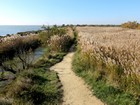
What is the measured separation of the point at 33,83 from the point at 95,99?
398 cm

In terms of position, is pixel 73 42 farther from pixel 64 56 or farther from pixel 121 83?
pixel 121 83

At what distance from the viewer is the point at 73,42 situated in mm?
33031

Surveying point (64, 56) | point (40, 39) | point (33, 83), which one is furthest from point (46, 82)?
point (40, 39)

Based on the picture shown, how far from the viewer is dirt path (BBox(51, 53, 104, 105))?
467 inches

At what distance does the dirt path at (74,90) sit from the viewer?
38.9 feet

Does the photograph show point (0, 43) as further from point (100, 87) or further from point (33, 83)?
point (100, 87)

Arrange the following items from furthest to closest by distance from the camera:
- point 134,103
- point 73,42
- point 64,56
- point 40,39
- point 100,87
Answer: point 40,39 → point 73,42 → point 64,56 → point 100,87 → point 134,103

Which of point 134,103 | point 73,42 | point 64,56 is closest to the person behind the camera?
point 134,103

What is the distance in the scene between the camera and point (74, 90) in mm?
13391

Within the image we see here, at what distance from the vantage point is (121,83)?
12188 mm

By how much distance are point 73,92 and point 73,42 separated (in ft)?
65.8

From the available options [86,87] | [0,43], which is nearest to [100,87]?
[86,87]

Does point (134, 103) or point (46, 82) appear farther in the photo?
point (46, 82)

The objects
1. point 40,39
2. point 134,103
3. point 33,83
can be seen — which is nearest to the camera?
point 134,103
